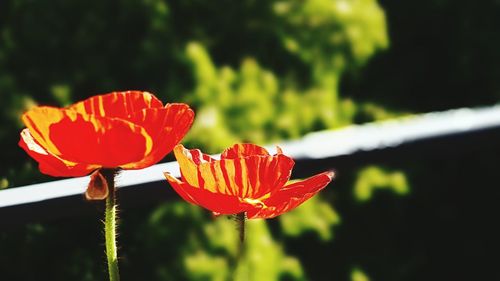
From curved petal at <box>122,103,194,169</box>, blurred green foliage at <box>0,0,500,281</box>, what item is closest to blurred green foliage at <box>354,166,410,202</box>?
blurred green foliage at <box>0,0,500,281</box>

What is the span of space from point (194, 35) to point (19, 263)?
71cm

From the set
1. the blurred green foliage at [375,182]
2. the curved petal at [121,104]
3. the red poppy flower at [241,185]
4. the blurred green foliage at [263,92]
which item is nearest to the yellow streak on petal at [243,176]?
the red poppy flower at [241,185]

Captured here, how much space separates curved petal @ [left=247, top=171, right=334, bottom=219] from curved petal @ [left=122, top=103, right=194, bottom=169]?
99mm

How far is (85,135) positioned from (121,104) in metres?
0.09

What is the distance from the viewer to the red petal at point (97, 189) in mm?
741

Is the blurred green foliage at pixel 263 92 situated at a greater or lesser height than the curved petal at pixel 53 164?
greater

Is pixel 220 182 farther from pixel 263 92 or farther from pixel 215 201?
pixel 263 92

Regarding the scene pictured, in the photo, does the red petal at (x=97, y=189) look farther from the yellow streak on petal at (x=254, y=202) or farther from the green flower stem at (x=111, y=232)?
the yellow streak on petal at (x=254, y=202)

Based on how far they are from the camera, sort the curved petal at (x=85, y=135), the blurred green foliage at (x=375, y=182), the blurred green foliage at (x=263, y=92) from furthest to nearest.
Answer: the blurred green foliage at (x=375, y=182) < the blurred green foliage at (x=263, y=92) < the curved petal at (x=85, y=135)

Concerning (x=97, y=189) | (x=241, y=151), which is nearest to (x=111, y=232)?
(x=97, y=189)

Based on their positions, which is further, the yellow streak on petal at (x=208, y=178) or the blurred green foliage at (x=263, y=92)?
the blurred green foliage at (x=263, y=92)

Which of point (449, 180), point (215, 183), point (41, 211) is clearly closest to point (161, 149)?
point (215, 183)

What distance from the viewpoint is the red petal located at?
0.74 metres

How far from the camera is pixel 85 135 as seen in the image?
71cm
